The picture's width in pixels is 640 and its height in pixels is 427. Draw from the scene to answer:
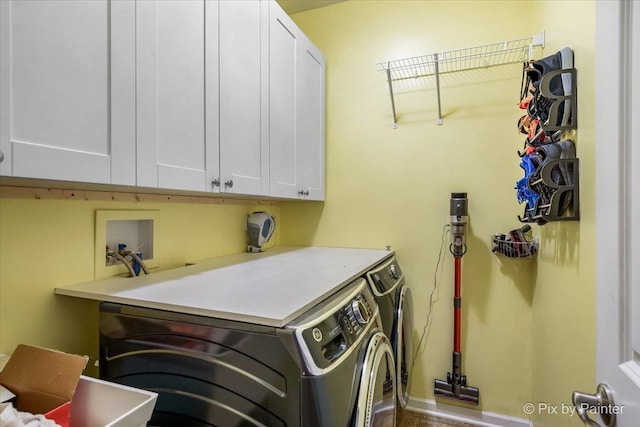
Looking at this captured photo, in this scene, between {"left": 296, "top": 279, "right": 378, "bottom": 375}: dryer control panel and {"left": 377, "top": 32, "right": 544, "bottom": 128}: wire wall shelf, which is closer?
{"left": 296, "top": 279, "right": 378, "bottom": 375}: dryer control panel

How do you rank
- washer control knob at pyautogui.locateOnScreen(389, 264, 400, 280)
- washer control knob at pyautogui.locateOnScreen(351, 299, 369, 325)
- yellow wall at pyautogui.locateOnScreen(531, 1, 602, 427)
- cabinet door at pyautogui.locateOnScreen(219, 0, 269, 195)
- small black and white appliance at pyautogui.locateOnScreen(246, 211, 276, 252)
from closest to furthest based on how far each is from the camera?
yellow wall at pyautogui.locateOnScreen(531, 1, 602, 427) < washer control knob at pyautogui.locateOnScreen(351, 299, 369, 325) < cabinet door at pyautogui.locateOnScreen(219, 0, 269, 195) < washer control knob at pyautogui.locateOnScreen(389, 264, 400, 280) < small black and white appliance at pyautogui.locateOnScreen(246, 211, 276, 252)

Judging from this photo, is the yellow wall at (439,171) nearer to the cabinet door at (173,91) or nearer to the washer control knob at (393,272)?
the washer control knob at (393,272)

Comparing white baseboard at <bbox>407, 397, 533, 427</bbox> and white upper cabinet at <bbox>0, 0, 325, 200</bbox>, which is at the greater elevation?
white upper cabinet at <bbox>0, 0, 325, 200</bbox>

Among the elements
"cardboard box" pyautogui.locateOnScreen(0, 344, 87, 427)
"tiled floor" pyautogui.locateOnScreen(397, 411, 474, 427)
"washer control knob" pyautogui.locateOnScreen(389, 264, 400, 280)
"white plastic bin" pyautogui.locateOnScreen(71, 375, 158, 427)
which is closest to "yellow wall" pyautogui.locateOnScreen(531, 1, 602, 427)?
"tiled floor" pyautogui.locateOnScreen(397, 411, 474, 427)

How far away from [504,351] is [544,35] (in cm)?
185

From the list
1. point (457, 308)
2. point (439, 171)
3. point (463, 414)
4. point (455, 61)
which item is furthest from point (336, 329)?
point (455, 61)

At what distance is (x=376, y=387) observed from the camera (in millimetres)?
1093

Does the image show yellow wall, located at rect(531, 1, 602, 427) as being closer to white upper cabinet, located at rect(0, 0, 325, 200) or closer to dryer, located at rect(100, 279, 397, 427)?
dryer, located at rect(100, 279, 397, 427)

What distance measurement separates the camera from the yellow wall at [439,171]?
1953 millimetres

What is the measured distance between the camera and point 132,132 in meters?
0.98

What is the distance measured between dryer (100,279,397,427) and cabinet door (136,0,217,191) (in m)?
0.49

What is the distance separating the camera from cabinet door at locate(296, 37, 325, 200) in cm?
205

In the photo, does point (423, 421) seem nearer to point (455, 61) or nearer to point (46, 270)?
point (46, 270)

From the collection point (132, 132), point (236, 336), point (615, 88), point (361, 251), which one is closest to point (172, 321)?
point (236, 336)
